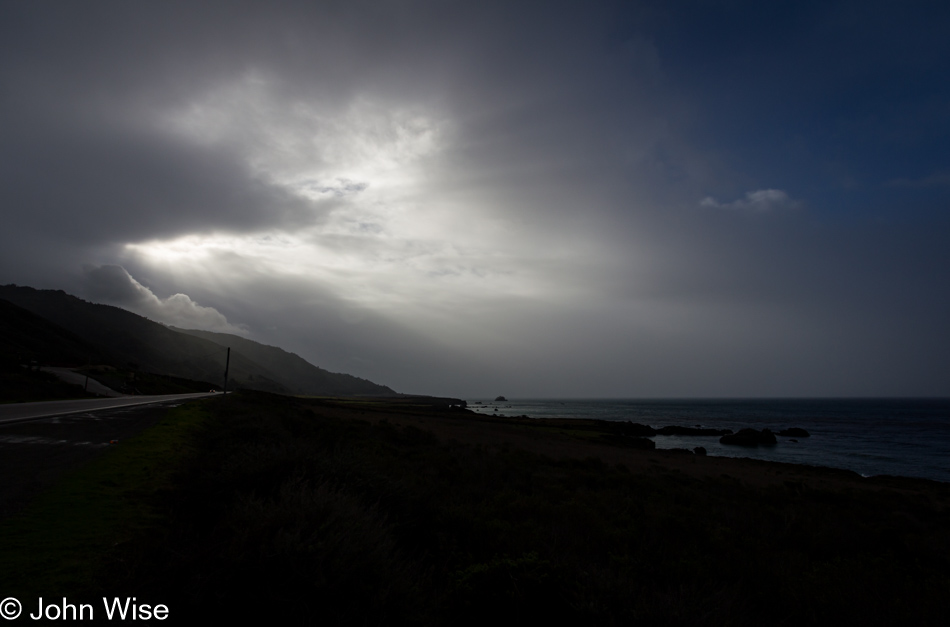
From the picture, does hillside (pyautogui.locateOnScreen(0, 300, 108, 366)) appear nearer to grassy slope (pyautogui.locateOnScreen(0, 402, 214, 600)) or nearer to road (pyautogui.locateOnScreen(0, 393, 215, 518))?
road (pyautogui.locateOnScreen(0, 393, 215, 518))

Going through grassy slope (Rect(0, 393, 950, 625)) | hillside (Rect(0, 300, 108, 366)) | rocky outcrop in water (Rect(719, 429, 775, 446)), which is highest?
hillside (Rect(0, 300, 108, 366))

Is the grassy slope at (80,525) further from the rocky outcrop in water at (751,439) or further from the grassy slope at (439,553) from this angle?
the rocky outcrop in water at (751,439)

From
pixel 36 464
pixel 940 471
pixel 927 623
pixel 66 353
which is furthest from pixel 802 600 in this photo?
pixel 66 353

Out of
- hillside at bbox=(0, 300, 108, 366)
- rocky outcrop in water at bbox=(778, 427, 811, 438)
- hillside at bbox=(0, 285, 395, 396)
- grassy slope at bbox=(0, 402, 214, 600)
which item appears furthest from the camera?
hillside at bbox=(0, 285, 395, 396)

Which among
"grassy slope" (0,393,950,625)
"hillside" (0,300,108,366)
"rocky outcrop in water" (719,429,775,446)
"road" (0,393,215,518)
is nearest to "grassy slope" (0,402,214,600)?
"grassy slope" (0,393,950,625)

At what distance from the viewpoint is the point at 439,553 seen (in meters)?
6.34

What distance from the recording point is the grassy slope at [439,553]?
3.81 m

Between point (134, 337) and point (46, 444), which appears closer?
point (46, 444)

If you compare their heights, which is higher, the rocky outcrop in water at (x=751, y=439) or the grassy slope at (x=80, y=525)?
the grassy slope at (x=80, y=525)

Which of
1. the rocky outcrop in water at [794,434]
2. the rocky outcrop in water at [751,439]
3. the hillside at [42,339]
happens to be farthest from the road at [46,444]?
the rocky outcrop in water at [794,434]

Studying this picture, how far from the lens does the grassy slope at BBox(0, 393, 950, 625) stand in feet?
12.5

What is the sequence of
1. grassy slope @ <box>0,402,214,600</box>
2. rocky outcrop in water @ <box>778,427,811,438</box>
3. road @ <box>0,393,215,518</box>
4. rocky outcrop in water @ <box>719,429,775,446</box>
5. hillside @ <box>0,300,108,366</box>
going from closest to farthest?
grassy slope @ <box>0,402,214,600</box>
road @ <box>0,393,215,518</box>
rocky outcrop in water @ <box>719,429,775,446</box>
rocky outcrop in water @ <box>778,427,811,438</box>
hillside @ <box>0,300,108,366</box>

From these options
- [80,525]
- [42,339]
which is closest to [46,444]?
[80,525]

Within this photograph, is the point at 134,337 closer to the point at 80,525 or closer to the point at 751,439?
the point at 751,439
